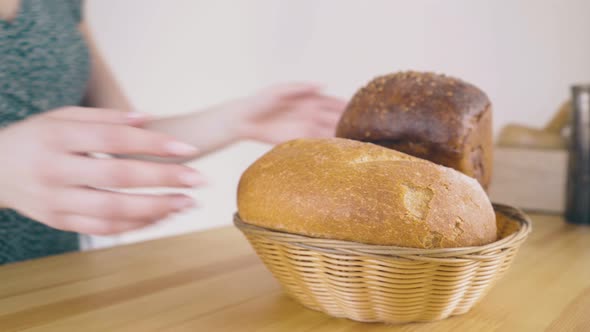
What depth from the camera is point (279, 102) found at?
1.11 meters

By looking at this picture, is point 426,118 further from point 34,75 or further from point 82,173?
point 34,75

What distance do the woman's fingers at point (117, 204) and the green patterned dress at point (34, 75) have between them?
0.56 metres

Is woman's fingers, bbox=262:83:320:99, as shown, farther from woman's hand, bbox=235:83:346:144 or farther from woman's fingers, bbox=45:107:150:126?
woman's fingers, bbox=45:107:150:126

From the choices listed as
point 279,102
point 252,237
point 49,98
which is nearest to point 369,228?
point 252,237

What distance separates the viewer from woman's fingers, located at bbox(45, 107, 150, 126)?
1.87 ft

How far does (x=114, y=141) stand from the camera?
53 cm

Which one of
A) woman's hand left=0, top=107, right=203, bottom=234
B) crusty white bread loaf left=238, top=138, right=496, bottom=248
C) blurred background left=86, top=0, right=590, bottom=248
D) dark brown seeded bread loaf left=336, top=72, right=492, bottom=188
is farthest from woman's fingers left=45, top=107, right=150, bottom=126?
blurred background left=86, top=0, right=590, bottom=248

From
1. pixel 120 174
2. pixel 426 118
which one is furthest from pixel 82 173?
pixel 426 118

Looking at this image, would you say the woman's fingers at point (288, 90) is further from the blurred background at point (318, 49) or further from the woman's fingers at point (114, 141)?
the blurred background at point (318, 49)

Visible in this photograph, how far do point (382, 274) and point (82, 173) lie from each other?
305 millimetres

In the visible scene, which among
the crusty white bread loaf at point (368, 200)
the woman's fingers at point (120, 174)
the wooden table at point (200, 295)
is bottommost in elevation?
the wooden table at point (200, 295)

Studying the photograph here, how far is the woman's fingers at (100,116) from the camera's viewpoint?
569 mm

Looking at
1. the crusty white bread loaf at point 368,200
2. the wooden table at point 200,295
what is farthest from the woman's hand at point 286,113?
the crusty white bread loaf at point 368,200

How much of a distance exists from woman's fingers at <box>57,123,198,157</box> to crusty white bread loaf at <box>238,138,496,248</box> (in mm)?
117
